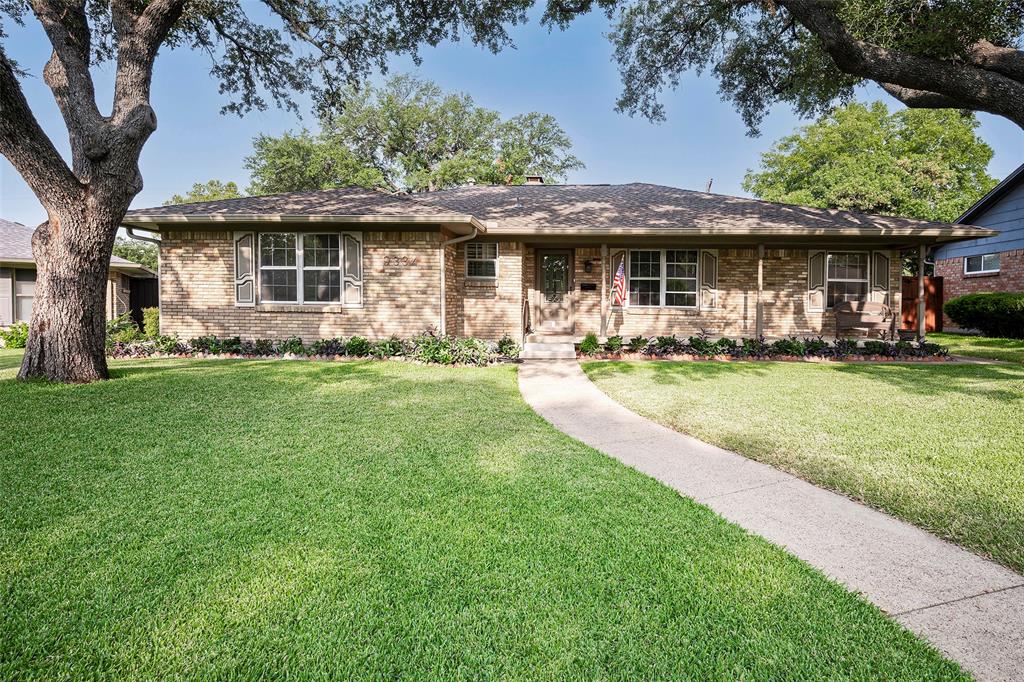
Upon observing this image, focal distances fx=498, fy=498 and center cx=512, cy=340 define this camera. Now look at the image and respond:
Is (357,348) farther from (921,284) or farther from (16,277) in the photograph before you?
(16,277)

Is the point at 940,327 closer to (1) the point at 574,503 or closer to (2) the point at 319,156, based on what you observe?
(1) the point at 574,503

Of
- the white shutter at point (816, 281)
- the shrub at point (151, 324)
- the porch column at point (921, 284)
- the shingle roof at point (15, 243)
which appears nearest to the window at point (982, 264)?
the porch column at point (921, 284)

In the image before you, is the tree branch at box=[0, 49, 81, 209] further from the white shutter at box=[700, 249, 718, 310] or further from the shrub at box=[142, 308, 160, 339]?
the white shutter at box=[700, 249, 718, 310]

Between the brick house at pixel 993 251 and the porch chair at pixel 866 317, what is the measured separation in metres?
7.23

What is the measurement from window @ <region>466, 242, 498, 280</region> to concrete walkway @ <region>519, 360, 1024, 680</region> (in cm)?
756

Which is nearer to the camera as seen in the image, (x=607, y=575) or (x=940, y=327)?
(x=607, y=575)

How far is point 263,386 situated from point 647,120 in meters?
11.6

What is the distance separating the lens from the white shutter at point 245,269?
10.7 meters

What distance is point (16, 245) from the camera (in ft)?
49.1

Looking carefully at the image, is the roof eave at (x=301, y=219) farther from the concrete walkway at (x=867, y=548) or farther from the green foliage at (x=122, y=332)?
the concrete walkway at (x=867, y=548)

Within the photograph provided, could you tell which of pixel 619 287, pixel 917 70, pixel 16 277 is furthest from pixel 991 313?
pixel 16 277

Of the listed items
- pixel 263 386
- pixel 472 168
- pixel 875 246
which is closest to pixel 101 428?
pixel 263 386

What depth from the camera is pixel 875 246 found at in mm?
11906

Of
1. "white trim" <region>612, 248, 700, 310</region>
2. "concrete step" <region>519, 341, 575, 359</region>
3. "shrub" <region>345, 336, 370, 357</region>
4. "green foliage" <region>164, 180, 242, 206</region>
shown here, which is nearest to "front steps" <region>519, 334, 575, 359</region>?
"concrete step" <region>519, 341, 575, 359</region>
